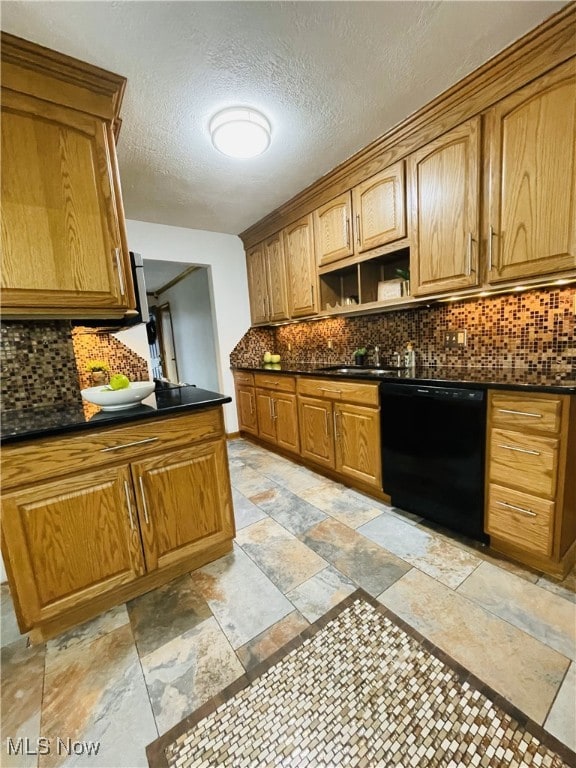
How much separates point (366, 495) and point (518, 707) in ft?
4.64

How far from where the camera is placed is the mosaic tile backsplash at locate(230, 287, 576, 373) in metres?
1.79

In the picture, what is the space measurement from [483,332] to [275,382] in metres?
1.82

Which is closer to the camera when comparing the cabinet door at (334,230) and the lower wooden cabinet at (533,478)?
the lower wooden cabinet at (533,478)

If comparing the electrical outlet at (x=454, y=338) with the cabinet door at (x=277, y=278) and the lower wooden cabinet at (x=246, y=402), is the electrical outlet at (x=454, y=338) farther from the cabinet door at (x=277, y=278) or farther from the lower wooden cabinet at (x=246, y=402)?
the lower wooden cabinet at (x=246, y=402)

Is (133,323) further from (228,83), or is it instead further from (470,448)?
(470,448)

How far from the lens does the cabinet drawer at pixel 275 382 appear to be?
2.92m

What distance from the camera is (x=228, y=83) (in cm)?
158

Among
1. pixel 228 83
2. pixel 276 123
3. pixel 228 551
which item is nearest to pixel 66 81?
pixel 228 83

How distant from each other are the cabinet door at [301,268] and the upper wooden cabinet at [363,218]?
110 mm

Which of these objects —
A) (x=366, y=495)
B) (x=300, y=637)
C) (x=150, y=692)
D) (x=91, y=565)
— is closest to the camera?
(x=150, y=692)

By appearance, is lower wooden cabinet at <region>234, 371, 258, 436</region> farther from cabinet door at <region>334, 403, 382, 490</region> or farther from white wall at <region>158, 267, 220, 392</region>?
cabinet door at <region>334, 403, 382, 490</region>

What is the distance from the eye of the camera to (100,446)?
52.6 inches

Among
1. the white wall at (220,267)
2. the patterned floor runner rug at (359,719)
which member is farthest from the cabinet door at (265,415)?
the patterned floor runner rug at (359,719)

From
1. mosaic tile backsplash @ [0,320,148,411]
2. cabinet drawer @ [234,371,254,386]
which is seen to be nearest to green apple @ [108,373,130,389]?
mosaic tile backsplash @ [0,320,148,411]
